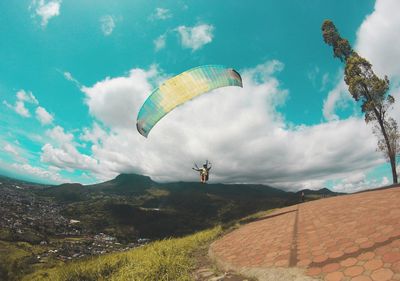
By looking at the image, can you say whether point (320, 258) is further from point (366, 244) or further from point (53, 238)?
point (53, 238)

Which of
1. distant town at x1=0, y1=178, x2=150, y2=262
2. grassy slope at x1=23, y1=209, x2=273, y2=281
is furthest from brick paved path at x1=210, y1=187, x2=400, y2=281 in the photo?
distant town at x1=0, y1=178, x2=150, y2=262

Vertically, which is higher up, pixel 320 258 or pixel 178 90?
pixel 178 90

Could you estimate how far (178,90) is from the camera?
13352 millimetres

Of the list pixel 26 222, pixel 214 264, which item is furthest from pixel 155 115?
pixel 26 222

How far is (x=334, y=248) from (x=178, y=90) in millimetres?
10065

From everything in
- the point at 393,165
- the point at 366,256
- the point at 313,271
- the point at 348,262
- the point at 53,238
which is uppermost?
the point at 393,165

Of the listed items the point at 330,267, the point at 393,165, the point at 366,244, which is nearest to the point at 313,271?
the point at 330,267

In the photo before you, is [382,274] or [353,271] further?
[353,271]

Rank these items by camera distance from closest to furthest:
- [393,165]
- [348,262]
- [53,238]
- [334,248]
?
[348,262], [334,248], [393,165], [53,238]

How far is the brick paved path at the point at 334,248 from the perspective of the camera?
446 cm

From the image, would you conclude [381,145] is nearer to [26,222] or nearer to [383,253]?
[383,253]

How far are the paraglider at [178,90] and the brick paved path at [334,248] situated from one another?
25.0 feet

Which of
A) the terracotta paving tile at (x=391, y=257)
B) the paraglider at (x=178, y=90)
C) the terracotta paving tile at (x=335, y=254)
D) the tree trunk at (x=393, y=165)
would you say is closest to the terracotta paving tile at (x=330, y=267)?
the terracotta paving tile at (x=335, y=254)

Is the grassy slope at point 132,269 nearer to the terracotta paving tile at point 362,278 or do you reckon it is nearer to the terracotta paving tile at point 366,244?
the terracotta paving tile at point 362,278
